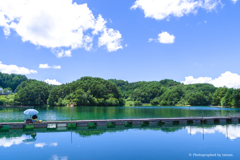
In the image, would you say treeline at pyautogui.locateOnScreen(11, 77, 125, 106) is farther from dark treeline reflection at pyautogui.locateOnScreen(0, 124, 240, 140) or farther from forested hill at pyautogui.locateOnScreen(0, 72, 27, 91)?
forested hill at pyautogui.locateOnScreen(0, 72, 27, 91)

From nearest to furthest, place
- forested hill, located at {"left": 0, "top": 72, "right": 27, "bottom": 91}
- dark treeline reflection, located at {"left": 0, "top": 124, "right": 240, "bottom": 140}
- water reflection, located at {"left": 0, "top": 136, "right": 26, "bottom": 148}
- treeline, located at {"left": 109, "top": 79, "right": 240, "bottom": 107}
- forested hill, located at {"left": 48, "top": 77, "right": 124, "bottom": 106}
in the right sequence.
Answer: water reflection, located at {"left": 0, "top": 136, "right": 26, "bottom": 148} → dark treeline reflection, located at {"left": 0, "top": 124, "right": 240, "bottom": 140} → treeline, located at {"left": 109, "top": 79, "right": 240, "bottom": 107} → forested hill, located at {"left": 48, "top": 77, "right": 124, "bottom": 106} → forested hill, located at {"left": 0, "top": 72, "right": 27, "bottom": 91}

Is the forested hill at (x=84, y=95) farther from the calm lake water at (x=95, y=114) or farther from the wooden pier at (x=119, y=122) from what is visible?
the wooden pier at (x=119, y=122)

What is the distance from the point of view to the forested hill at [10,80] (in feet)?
524

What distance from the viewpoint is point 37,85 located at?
107688 mm

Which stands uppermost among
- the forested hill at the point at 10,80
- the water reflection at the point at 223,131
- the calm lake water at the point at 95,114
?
the forested hill at the point at 10,80

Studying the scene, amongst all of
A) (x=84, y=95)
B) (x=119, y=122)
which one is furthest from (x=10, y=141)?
(x=84, y=95)

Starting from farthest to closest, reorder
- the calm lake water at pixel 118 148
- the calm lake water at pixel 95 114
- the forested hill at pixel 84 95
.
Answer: the forested hill at pixel 84 95 < the calm lake water at pixel 95 114 < the calm lake water at pixel 118 148

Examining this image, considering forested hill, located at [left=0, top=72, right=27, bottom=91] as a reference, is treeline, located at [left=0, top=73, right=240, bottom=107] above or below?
below

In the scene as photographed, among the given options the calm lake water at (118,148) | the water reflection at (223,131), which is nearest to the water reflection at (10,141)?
the calm lake water at (118,148)

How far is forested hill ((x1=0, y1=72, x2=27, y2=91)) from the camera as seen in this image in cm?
15975

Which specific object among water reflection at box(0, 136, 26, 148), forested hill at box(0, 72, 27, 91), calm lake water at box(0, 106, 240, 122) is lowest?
calm lake water at box(0, 106, 240, 122)

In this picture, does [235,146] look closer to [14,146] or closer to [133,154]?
[133,154]

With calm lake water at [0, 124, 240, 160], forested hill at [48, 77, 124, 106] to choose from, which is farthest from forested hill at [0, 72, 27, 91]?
calm lake water at [0, 124, 240, 160]

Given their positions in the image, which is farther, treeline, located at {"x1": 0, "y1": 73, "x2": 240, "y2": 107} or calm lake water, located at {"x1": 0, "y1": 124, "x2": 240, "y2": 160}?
treeline, located at {"x1": 0, "y1": 73, "x2": 240, "y2": 107}
